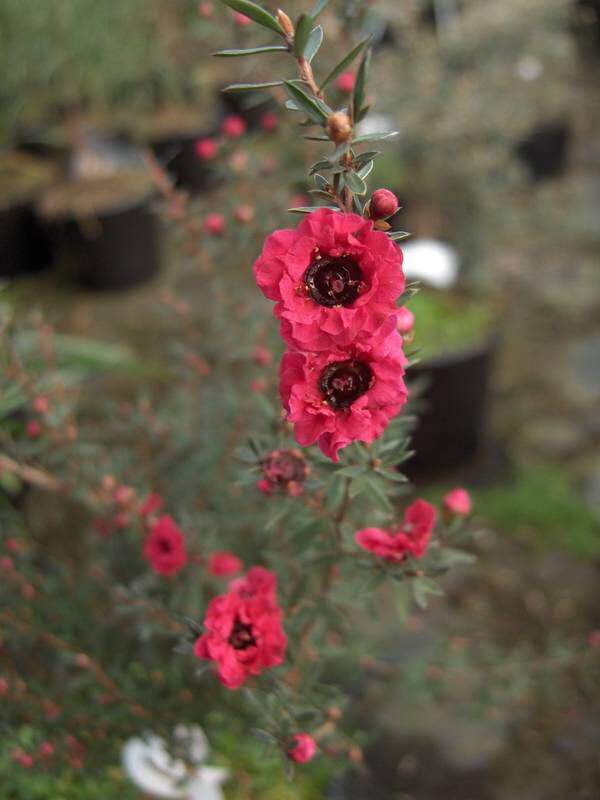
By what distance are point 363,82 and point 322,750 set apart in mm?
886

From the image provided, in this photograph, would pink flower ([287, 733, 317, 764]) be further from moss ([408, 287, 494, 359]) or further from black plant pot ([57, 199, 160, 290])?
black plant pot ([57, 199, 160, 290])

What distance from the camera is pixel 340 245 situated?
2.37 feet

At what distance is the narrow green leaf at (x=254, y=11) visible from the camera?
0.69 metres

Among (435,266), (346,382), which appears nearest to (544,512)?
(435,266)

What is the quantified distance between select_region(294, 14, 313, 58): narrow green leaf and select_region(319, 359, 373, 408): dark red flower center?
10.2 inches

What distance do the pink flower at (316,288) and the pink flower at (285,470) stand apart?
19cm

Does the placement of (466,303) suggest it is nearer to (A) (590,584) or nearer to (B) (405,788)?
(A) (590,584)

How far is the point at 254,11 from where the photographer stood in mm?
699

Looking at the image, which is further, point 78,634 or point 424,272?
point 424,272

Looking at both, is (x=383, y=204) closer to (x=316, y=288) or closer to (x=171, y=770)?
(x=316, y=288)

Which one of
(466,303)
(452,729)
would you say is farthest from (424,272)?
(452,729)

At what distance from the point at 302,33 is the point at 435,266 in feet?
5.63

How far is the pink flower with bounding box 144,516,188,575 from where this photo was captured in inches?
45.0

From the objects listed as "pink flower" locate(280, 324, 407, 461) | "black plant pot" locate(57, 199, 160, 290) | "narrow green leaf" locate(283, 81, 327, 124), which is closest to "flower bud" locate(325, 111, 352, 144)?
"narrow green leaf" locate(283, 81, 327, 124)
